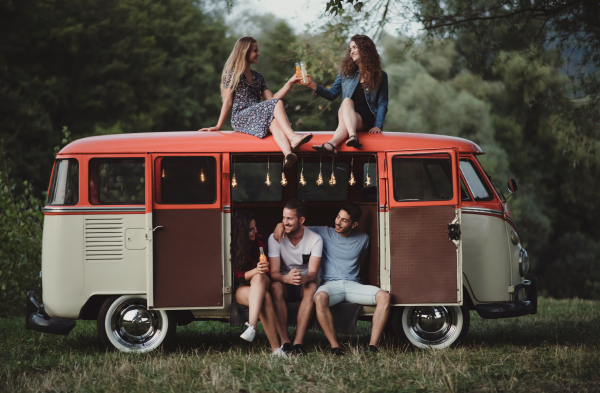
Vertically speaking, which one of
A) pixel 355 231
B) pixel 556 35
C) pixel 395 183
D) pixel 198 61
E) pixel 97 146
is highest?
pixel 198 61

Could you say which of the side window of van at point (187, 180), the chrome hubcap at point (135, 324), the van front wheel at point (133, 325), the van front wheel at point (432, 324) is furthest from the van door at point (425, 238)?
the chrome hubcap at point (135, 324)

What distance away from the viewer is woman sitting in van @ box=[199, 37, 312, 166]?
6639mm

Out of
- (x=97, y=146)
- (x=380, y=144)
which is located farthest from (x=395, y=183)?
(x=97, y=146)

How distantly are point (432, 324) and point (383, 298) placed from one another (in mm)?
752

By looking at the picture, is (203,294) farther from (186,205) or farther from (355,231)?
(355,231)

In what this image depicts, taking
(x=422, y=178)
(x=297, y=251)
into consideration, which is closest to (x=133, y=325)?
(x=297, y=251)

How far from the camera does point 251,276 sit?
21.5 ft

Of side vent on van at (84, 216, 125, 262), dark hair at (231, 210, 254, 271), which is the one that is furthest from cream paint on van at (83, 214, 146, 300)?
dark hair at (231, 210, 254, 271)

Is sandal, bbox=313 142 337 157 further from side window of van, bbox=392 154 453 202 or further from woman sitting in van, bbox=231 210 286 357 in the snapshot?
woman sitting in van, bbox=231 210 286 357

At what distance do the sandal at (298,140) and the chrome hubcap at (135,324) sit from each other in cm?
213

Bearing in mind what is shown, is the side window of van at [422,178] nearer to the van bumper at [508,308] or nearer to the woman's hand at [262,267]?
the van bumper at [508,308]

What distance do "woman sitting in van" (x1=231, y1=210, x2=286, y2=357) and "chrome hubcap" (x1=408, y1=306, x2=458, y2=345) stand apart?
1.43 m

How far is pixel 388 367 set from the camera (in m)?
5.78

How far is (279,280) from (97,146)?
2.23 meters
